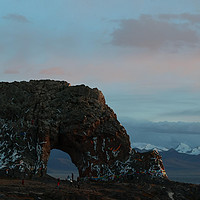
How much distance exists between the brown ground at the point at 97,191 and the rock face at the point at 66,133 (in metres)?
4.25

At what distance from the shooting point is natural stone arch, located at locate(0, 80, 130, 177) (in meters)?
51.7

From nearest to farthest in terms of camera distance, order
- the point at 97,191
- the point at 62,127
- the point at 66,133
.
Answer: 1. the point at 97,191
2. the point at 66,133
3. the point at 62,127

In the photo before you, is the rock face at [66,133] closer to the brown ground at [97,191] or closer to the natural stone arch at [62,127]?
the natural stone arch at [62,127]

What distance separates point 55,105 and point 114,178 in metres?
13.7

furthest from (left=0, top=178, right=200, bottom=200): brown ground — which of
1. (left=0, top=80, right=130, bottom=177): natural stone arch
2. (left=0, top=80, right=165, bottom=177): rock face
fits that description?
(left=0, top=80, right=130, bottom=177): natural stone arch

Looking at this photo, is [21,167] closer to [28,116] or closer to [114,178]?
[28,116]

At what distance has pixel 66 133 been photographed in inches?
2063

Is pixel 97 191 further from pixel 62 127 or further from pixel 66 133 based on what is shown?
pixel 62 127

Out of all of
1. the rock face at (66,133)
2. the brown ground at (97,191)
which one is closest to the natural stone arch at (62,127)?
the rock face at (66,133)

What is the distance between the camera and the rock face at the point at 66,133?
51.1 metres

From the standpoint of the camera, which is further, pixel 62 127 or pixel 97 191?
pixel 62 127

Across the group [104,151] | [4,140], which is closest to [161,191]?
[104,151]

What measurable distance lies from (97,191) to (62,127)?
1536cm

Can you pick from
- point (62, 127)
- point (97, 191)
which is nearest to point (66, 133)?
point (62, 127)
